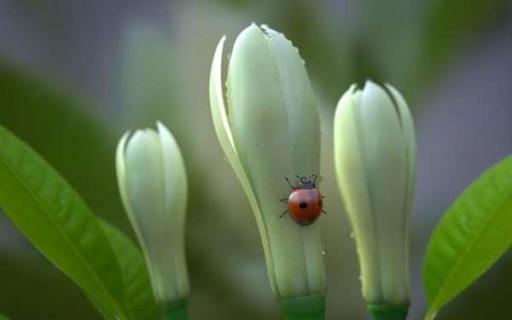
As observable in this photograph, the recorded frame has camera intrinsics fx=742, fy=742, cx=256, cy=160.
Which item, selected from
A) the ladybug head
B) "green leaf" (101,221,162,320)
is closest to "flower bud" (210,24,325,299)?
the ladybug head

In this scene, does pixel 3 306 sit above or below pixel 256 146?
below

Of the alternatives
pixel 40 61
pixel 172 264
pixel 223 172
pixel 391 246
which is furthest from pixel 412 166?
pixel 40 61

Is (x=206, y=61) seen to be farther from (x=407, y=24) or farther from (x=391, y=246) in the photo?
(x=391, y=246)

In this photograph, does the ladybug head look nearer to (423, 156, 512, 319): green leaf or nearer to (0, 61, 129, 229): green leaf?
(423, 156, 512, 319): green leaf

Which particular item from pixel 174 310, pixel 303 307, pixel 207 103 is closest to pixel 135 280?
pixel 174 310

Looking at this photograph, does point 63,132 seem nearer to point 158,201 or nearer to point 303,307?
point 158,201
